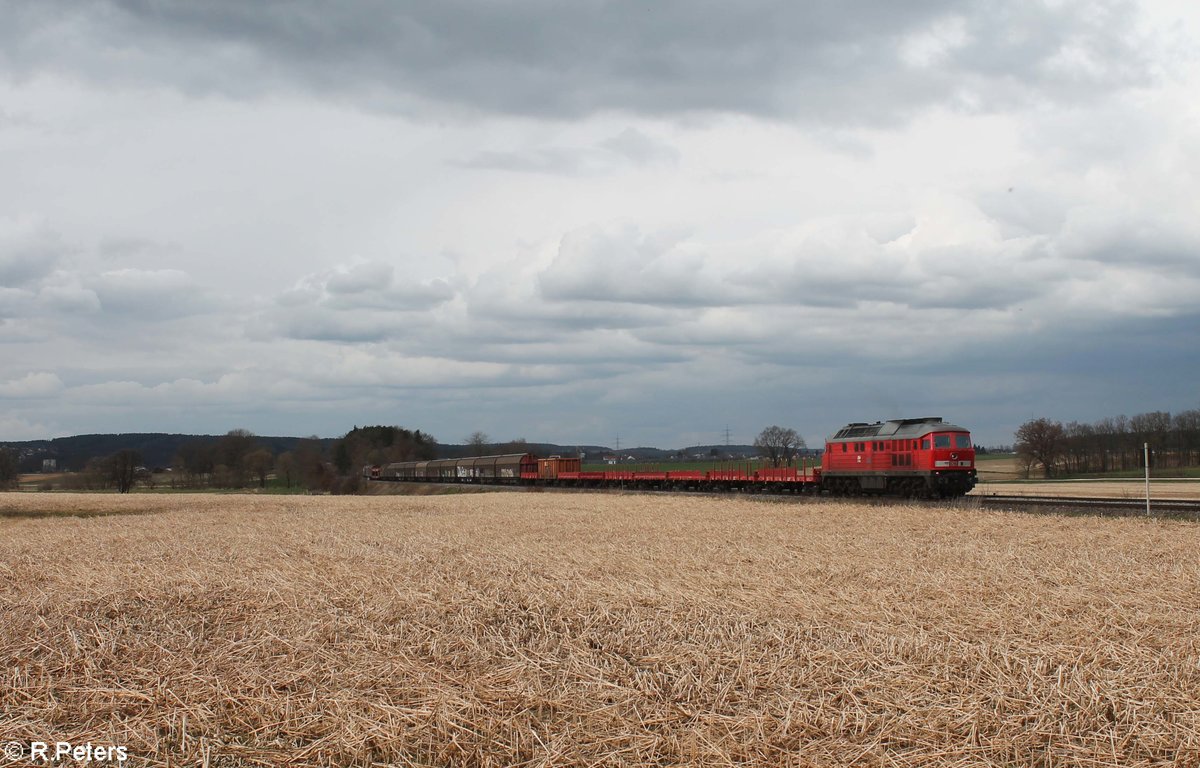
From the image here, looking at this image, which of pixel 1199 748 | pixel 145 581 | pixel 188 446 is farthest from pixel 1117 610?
pixel 188 446

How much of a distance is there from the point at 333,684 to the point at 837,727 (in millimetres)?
4930

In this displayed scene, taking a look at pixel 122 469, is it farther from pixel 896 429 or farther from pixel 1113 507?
pixel 1113 507

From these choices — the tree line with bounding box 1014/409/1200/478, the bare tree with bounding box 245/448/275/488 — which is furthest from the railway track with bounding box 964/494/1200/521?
the bare tree with bounding box 245/448/275/488

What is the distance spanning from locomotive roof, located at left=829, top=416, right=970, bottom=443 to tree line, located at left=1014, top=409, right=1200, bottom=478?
2728 inches

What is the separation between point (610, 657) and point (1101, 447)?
12533 centimetres

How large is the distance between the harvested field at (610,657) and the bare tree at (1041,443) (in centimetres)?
10075

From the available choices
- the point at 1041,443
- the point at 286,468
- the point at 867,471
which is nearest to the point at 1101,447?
the point at 1041,443

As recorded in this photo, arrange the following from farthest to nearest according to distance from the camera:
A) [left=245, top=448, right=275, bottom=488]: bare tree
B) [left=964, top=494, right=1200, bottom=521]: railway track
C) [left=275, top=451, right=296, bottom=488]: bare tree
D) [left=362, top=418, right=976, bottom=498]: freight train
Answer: [left=245, top=448, right=275, bottom=488]: bare tree < [left=275, top=451, right=296, bottom=488]: bare tree < [left=362, top=418, right=976, bottom=498]: freight train < [left=964, top=494, right=1200, bottom=521]: railway track

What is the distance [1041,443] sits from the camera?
112500mm

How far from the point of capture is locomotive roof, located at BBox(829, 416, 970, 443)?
44906 millimetres

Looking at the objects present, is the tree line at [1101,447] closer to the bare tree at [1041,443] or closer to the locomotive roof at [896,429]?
the bare tree at [1041,443]

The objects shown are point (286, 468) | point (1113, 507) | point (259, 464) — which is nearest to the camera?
point (1113, 507)

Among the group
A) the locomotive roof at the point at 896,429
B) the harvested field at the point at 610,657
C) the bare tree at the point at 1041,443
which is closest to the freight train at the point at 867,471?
the locomotive roof at the point at 896,429

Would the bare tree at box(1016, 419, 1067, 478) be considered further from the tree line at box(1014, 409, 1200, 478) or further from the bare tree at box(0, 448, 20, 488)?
the bare tree at box(0, 448, 20, 488)
